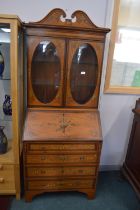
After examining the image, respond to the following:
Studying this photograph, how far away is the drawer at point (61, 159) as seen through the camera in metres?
1.79

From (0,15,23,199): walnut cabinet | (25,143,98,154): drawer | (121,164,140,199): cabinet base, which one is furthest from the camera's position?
(121,164,140,199): cabinet base

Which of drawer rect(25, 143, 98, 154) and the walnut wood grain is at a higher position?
drawer rect(25, 143, 98, 154)

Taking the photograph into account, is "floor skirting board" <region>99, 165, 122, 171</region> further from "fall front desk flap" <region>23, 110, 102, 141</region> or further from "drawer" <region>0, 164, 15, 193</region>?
"drawer" <region>0, 164, 15, 193</region>

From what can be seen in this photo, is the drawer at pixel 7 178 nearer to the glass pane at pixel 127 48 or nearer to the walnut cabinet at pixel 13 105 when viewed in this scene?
the walnut cabinet at pixel 13 105

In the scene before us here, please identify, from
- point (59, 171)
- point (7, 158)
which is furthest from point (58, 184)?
point (7, 158)

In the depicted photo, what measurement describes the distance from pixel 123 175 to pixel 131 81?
118cm

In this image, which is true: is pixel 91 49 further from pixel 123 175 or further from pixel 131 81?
pixel 123 175

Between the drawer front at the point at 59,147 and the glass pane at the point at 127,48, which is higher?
the glass pane at the point at 127,48

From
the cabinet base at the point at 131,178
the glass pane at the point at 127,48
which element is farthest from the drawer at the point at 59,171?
the glass pane at the point at 127,48

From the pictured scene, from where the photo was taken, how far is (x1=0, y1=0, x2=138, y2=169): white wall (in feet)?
6.20

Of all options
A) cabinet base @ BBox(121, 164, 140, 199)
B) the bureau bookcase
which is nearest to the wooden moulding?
the bureau bookcase

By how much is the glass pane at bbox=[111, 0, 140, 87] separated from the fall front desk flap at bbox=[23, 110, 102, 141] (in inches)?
25.9

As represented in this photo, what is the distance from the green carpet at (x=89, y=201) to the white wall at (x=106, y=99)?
0.41m

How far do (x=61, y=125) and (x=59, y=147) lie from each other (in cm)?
21
